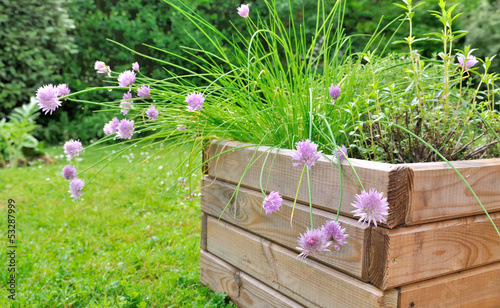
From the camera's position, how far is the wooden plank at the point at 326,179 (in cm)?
106

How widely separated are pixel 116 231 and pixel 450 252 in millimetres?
2045

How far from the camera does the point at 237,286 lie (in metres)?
1.71

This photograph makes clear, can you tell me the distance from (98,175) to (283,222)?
3360 millimetres

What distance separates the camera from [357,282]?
1175 mm

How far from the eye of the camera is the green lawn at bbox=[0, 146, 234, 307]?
182cm

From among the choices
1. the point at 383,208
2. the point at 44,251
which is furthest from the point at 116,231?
the point at 383,208

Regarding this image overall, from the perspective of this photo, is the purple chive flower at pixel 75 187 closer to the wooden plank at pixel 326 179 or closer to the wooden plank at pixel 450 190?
the wooden plank at pixel 326 179

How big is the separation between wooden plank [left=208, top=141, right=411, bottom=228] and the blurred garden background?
224mm

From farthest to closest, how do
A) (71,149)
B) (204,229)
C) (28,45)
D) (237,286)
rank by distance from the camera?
(28,45) → (204,229) → (237,286) → (71,149)

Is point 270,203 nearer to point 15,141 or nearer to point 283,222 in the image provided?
point 283,222

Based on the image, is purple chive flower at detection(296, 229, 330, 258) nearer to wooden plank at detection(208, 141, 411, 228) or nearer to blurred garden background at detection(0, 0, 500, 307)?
wooden plank at detection(208, 141, 411, 228)

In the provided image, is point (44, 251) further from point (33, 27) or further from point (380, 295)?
point (33, 27)

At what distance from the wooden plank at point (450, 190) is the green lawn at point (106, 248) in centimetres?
81

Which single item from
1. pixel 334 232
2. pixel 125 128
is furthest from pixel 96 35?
pixel 334 232
